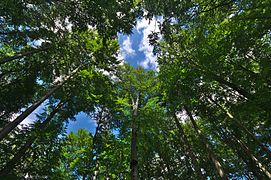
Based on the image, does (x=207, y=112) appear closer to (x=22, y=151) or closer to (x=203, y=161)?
(x=203, y=161)

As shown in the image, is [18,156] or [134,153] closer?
[134,153]

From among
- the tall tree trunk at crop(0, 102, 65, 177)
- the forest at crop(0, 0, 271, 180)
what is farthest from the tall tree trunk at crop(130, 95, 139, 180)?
the tall tree trunk at crop(0, 102, 65, 177)

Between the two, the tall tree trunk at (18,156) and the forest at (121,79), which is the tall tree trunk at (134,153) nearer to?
the forest at (121,79)

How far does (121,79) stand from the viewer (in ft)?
44.8

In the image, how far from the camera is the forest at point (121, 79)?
7129 mm

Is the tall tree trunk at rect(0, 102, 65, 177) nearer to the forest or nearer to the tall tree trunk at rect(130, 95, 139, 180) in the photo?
the forest

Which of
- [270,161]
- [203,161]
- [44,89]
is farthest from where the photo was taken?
[203,161]

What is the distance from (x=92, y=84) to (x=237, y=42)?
346 inches

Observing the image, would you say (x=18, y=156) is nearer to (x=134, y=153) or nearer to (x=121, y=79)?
(x=134, y=153)

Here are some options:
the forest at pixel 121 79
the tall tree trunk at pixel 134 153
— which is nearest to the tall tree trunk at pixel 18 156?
the forest at pixel 121 79

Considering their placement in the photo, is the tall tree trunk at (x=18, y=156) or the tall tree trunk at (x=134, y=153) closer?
the tall tree trunk at (x=134, y=153)

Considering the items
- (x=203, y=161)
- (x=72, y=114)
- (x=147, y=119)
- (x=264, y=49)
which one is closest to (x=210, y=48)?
(x=264, y=49)

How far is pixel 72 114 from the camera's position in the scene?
12562mm

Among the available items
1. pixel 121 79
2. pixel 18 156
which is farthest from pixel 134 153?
pixel 121 79
